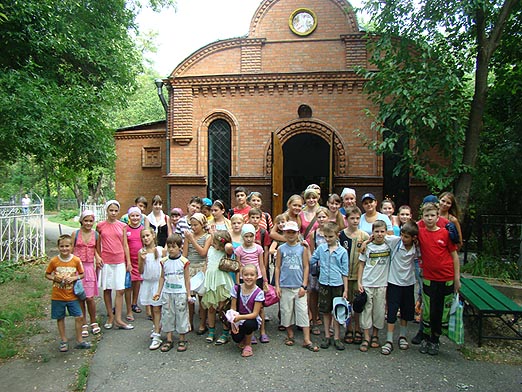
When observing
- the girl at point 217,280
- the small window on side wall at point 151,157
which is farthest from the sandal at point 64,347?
the small window on side wall at point 151,157

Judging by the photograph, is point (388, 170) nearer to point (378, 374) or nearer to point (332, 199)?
point (332, 199)

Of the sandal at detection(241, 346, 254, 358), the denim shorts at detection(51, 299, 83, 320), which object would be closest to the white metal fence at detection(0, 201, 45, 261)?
the denim shorts at detection(51, 299, 83, 320)

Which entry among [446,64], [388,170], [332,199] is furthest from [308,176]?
[332,199]

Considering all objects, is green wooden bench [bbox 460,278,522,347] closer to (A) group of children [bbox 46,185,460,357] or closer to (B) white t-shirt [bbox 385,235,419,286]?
(A) group of children [bbox 46,185,460,357]

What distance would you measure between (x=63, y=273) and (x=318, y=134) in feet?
25.7

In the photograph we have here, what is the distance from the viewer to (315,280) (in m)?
5.13

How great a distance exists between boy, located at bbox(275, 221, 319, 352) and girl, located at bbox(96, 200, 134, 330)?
83.8 inches

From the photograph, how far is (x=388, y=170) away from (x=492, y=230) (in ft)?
10.3

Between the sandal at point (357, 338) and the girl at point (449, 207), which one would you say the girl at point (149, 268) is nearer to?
the sandal at point (357, 338)

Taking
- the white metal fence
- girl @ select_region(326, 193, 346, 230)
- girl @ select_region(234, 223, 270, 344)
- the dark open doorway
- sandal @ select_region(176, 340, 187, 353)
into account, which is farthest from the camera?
the dark open doorway

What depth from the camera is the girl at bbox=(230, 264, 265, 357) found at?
4426 mm

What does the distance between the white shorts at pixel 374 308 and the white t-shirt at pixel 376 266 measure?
0.07 m

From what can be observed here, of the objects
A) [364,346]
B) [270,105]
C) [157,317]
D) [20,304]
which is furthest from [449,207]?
[270,105]

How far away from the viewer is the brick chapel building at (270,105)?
427 inches
